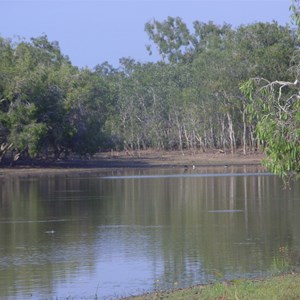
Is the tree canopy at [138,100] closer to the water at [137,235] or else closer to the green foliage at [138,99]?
the green foliage at [138,99]

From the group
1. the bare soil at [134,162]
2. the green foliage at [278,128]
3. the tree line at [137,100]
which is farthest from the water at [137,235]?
the bare soil at [134,162]

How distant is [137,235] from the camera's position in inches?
1060

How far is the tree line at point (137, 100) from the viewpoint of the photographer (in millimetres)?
63250

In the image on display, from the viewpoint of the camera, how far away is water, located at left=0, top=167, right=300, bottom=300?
18953 mm

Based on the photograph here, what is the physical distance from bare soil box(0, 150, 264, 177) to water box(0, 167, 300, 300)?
15.0 metres

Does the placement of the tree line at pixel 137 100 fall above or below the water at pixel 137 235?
above

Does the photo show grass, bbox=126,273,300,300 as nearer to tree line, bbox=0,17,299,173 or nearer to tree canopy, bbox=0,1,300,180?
tree canopy, bbox=0,1,300,180

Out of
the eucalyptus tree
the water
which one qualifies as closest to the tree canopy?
the water

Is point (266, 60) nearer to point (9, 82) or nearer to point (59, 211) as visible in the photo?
point (9, 82)

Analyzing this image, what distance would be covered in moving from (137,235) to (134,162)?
48.5 meters

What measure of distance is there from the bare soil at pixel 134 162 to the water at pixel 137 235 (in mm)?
15003

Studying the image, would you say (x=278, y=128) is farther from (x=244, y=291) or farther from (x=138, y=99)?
(x=138, y=99)

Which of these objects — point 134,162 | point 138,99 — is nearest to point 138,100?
point 138,99

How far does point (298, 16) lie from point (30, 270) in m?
8.11
